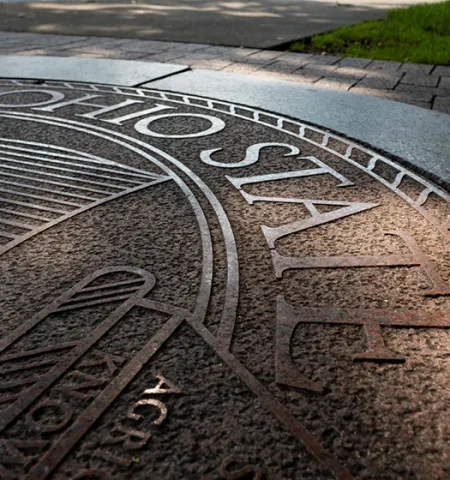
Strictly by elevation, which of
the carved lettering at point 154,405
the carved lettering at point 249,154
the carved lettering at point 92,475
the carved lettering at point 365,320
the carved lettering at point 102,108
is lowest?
the carved lettering at point 92,475

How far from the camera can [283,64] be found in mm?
4484

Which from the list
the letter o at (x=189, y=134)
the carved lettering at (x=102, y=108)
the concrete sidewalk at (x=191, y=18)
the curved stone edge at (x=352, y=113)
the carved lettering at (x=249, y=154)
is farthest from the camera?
the concrete sidewalk at (x=191, y=18)

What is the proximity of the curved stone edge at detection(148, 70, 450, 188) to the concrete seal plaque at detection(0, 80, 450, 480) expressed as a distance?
14 cm

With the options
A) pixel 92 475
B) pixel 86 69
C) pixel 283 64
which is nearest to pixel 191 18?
pixel 283 64

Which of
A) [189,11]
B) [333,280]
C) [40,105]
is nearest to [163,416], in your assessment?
[333,280]

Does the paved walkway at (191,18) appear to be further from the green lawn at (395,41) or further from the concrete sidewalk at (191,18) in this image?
the green lawn at (395,41)

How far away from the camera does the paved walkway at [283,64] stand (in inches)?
147

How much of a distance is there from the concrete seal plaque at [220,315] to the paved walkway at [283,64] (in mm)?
1490

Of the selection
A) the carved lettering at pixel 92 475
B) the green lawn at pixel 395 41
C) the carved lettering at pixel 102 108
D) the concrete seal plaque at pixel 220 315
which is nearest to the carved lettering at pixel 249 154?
the concrete seal plaque at pixel 220 315

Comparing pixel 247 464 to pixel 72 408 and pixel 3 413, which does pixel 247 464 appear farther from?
pixel 3 413

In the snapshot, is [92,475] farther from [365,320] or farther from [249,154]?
[249,154]

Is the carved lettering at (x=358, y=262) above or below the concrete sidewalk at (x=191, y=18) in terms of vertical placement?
below

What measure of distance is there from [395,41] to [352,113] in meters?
3.57

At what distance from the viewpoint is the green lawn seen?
16.6 ft
